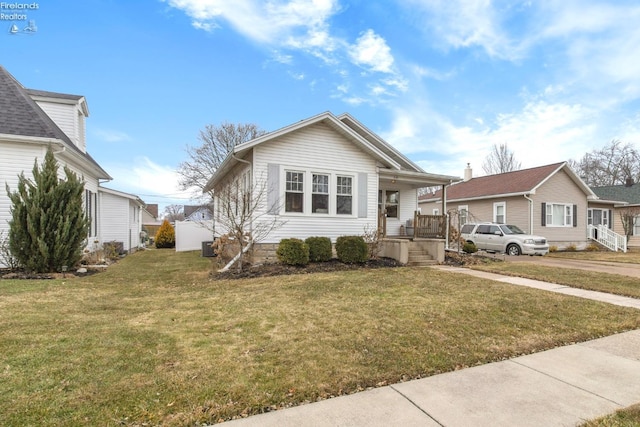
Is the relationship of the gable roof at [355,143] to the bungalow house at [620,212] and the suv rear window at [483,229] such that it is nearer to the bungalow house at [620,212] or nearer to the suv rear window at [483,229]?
the suv rear window at [483,229]

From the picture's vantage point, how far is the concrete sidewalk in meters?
2.50

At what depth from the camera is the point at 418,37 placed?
41.3ft

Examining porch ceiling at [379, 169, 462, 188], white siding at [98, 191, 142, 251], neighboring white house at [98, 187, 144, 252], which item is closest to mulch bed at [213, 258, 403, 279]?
porch ceiling at [379, 169, 462, 188]

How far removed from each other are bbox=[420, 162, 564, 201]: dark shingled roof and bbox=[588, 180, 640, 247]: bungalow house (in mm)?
5795

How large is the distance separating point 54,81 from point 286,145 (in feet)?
46.5

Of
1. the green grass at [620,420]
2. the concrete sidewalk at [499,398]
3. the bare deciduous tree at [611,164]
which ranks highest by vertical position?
the bare deciduous tree at [611,164]

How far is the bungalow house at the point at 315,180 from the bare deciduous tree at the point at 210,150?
21204mm

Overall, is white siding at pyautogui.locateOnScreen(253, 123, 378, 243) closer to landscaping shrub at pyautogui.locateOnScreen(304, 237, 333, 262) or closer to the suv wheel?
landscaping shrub at pyautogui.locateOnScreen(304, 237, 333, 262)

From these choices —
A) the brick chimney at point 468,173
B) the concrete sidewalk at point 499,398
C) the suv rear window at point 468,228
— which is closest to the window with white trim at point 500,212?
the suv rear window at point 468,228

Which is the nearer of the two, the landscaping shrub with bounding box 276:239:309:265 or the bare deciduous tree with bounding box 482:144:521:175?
the landscaping shrub with bounding box 276:239:309:265

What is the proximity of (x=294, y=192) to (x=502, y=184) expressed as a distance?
16.9 metres

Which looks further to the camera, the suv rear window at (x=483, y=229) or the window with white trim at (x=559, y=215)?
the window with white trim at (x=559, y=215)

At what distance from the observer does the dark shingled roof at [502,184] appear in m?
20.0

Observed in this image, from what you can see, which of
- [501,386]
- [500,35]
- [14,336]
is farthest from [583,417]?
[500,35]
